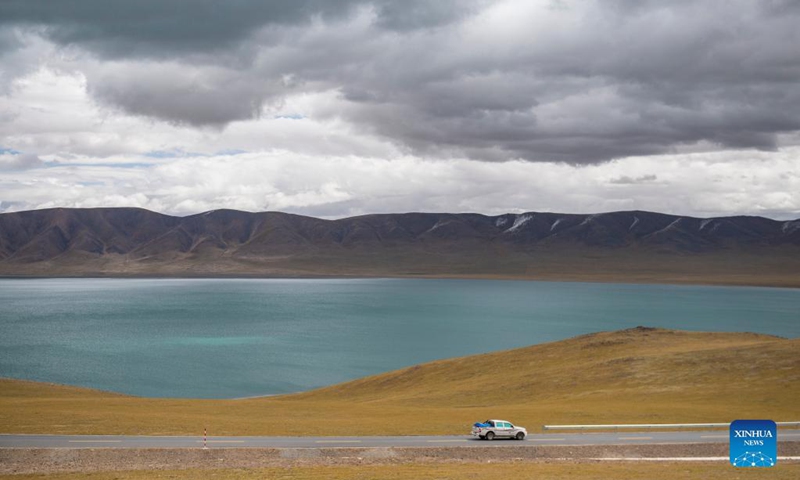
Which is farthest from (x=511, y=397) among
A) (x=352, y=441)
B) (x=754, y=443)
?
(x=754, y=443)

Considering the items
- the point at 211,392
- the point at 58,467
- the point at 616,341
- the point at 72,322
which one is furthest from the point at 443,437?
the point at 72,322

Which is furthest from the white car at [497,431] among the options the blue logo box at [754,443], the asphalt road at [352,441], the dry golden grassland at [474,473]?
the blue logo box at [754,443]

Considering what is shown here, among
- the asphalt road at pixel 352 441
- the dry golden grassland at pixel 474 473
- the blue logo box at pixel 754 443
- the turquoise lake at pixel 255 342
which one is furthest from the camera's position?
the turquoise lake at pixel 255 342

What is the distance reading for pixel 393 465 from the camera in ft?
105

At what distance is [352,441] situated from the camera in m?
38.1

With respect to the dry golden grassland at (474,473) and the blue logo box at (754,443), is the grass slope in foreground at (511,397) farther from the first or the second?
the blue logo box at (754,443)

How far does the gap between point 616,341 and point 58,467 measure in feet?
206

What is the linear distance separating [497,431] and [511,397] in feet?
74.0

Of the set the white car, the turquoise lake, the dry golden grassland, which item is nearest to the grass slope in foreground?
the white car

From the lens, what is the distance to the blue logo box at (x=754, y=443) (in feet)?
47.7

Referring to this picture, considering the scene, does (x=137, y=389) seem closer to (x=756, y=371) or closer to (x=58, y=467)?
(x=58, y=467)

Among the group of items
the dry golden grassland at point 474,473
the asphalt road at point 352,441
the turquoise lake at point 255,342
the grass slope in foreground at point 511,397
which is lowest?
the turquoise lake at point 255,342

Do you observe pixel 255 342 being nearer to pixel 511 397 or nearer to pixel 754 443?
pixel 511 397

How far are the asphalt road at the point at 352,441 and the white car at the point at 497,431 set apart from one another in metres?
0.53
